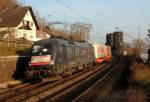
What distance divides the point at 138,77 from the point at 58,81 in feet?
18.4

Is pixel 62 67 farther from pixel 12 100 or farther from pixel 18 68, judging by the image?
pixel 12 100

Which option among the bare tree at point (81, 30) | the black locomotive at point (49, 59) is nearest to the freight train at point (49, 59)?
the black locomotive at point (49, 59)

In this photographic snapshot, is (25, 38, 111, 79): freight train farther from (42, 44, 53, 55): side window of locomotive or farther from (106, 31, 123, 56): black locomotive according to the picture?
(106, 31, 123, 56): black locomotive

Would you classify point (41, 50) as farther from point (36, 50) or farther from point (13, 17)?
point (13, 17)

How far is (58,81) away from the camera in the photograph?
27.1 metres

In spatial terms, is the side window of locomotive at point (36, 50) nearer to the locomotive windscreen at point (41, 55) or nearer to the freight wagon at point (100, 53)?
the locomotive windscreen at point (41, 55)

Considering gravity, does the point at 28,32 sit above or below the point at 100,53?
above

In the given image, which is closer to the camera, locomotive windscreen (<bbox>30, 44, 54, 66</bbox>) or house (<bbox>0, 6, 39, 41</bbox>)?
locomotive windscreen (<bbox>30, 44, 54, 66</bbox>)

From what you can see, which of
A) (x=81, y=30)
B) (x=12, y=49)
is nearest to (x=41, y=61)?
(x=12, y=49)

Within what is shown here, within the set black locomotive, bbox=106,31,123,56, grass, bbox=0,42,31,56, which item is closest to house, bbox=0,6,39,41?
black locomotive, bbox=106,31,123,56

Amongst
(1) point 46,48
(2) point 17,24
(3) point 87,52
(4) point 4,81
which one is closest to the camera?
(4) point 4,81

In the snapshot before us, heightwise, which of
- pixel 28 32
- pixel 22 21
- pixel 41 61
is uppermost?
pixel 22 21

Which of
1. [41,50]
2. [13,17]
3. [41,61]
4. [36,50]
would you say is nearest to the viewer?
[41,61]

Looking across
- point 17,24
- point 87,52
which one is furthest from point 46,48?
point 17,24
